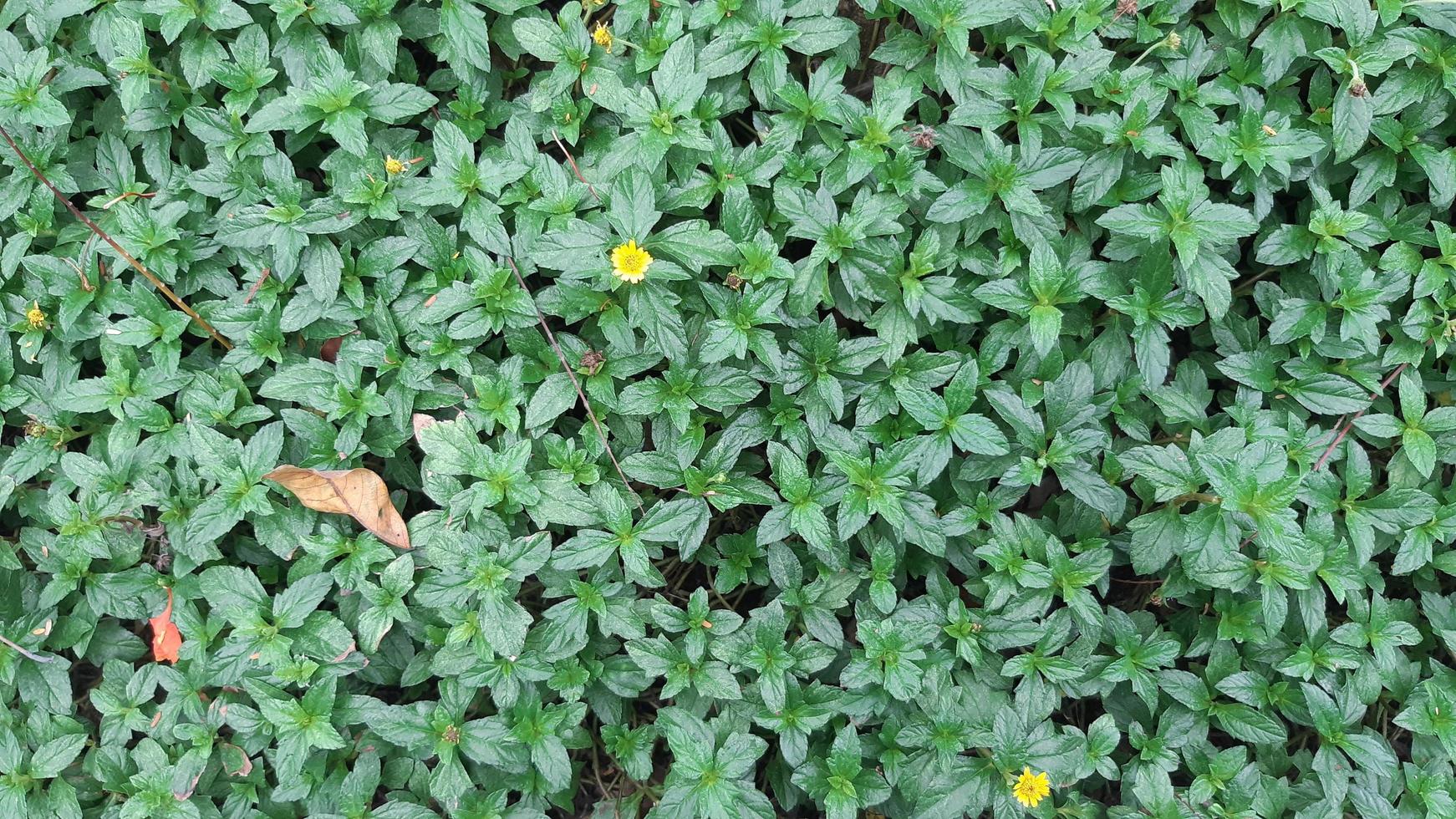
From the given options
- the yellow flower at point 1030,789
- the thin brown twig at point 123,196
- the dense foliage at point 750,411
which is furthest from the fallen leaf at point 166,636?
the yellow flower at point 1030,789

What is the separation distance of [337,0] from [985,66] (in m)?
1.81

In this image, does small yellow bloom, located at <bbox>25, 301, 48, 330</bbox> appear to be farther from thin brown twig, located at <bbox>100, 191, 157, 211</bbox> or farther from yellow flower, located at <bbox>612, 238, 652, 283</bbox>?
yellow flower, located at <bbox>612, 238, 652, 283</bbox>

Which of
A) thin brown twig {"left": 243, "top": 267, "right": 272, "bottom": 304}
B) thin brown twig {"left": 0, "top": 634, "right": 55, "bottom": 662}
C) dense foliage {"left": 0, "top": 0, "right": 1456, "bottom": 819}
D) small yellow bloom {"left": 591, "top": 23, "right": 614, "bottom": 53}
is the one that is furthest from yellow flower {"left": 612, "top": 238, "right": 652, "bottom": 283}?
thin brown twig {"left": 0, "top": 634, "right": 55, "bottom": 662}

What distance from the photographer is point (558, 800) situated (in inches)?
102

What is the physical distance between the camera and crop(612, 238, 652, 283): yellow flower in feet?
7.60

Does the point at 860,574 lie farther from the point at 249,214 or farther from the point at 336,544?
the point at 249,214

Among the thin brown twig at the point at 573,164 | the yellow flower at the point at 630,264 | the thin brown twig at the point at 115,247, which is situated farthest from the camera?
the thin brown twig at the point at 115,247

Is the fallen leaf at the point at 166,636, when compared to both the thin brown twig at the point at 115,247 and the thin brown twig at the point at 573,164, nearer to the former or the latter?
the thin brown twig at the point at 115,247

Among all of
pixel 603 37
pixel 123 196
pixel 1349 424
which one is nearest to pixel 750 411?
pixel 603 37

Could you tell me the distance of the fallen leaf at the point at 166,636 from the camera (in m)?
2.67

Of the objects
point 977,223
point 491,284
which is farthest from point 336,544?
point 977,223

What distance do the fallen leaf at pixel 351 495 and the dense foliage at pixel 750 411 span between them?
0.03 ft

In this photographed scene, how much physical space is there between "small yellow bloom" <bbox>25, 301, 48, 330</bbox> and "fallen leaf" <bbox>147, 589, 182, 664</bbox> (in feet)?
2.76

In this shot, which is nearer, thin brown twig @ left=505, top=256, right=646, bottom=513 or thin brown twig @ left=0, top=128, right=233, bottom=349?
thin brown twig @ left=505, top=256, right=646, bottom=513
